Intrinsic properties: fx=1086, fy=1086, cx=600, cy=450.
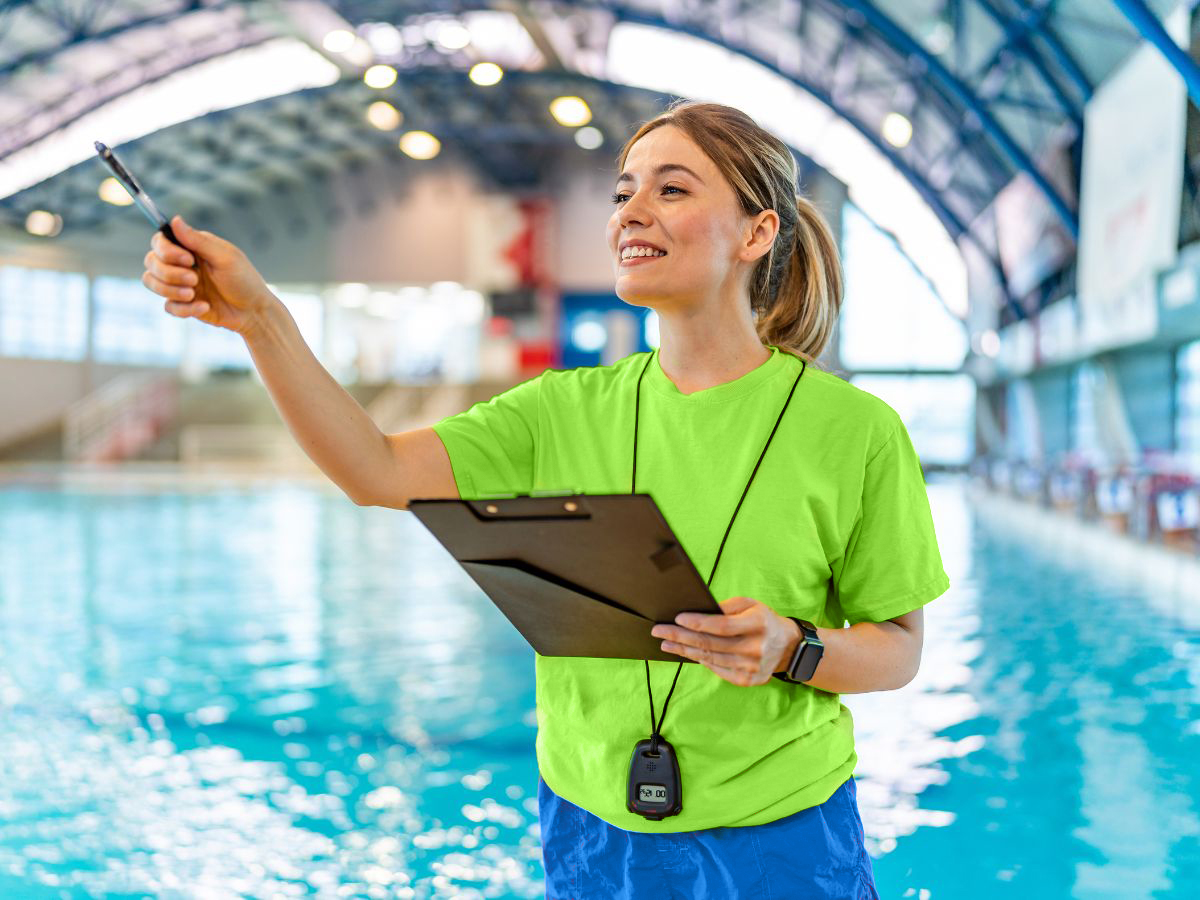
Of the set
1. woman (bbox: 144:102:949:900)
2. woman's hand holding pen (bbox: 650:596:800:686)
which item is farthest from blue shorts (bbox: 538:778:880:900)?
woman's hand holding pen (bbox: 650:596:800:686)

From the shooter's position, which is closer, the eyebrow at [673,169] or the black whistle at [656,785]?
the black whistle at [656,785]

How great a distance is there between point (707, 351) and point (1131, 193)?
11.4m

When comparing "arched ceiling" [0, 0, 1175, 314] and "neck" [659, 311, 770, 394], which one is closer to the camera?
"neck" [659, 311, 770, 394]

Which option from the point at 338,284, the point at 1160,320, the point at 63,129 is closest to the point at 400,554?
the point at 1160,320

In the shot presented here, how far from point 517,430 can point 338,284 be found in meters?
32.0

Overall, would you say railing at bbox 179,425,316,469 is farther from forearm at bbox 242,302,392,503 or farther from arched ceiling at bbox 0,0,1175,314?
forearm at bbox 242,302,392,503

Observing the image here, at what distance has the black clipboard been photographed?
3.56ft

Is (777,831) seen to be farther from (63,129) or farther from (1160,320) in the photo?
(63,129)

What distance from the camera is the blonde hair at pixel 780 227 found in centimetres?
140

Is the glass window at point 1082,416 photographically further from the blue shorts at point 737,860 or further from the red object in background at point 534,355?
the blue shorts at point 737,860

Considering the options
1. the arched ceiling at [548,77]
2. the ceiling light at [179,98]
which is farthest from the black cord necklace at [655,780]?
the ceiling light at [179,98]

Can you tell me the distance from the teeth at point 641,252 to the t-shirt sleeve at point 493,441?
21 cm

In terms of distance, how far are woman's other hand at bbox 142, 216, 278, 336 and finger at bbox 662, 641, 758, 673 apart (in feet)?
2.00

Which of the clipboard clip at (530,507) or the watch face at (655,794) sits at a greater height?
the clipboard clip at (530,507)
